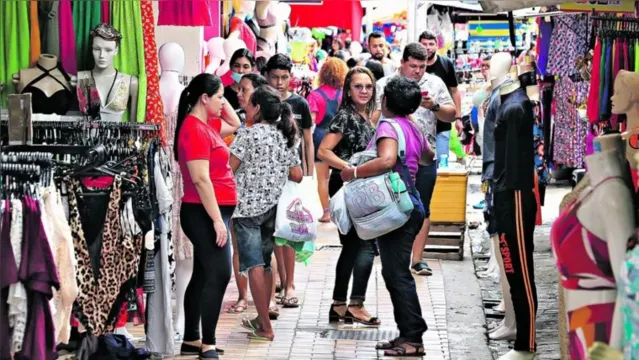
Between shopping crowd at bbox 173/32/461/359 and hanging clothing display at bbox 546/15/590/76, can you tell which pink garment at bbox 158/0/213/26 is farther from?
hanging clothing display at bbox 546/15/590/76

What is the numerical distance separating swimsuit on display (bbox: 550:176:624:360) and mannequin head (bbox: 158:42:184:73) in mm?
4574

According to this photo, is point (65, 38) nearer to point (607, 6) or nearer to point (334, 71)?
point (607, 6)

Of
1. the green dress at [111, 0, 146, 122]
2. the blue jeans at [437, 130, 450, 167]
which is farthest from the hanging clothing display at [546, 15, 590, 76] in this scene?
the green dress at [111, 0, 146, 122]

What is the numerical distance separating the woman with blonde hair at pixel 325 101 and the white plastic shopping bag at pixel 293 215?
3.75 m

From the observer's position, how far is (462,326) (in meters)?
9.01

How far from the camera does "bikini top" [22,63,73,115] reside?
771 centimetres

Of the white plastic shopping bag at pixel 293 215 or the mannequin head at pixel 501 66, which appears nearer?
the mannequin head at pixel 501 66

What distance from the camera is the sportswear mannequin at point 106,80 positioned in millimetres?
7859

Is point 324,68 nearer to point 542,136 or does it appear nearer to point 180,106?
point 542,136

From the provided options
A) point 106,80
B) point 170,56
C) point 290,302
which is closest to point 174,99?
point 170,56

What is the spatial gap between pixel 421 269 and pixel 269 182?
10.2 feet

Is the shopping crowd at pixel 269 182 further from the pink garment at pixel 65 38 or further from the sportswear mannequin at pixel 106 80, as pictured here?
the pink garment at pixel 65 38

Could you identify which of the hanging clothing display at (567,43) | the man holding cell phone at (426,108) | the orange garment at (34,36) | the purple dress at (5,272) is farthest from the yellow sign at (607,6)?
the purple dress at (5,272)

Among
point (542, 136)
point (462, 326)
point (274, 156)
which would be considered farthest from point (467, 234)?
point (274, 156)
